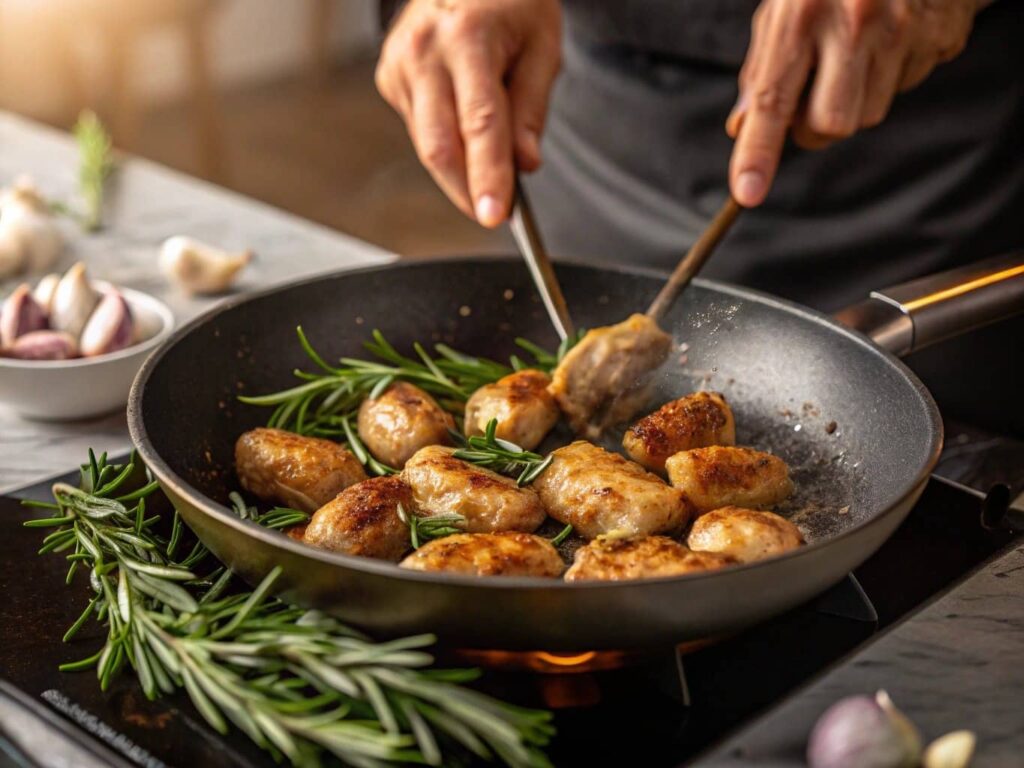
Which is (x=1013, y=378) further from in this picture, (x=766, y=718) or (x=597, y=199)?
(x=766, y=718)

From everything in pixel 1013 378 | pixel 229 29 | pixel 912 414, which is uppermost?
pixel 912 414

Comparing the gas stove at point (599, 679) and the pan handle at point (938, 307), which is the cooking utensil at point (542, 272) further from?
the gas stove at point (599, 679)

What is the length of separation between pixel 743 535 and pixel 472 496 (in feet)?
0.86

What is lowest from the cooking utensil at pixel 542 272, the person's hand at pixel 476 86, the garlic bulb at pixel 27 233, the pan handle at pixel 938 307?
the garlic bulb at pixel 27 233

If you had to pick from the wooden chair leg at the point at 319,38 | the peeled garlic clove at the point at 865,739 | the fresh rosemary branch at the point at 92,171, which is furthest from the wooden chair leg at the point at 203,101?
the peeled garlic clove at the point at 865,739

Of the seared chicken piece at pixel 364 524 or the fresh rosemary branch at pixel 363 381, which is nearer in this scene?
the seared chicken piece at pixel 364 524

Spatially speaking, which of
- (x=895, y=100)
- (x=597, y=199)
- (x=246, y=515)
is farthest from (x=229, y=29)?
(x=246, y=515)

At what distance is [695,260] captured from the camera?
143 cm

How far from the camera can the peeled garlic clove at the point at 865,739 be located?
0.86 meters

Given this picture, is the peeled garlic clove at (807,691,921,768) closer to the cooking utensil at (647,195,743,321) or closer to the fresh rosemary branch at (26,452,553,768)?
the fresh rosemary branch at (26,452,553,768)

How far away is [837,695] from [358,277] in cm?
84

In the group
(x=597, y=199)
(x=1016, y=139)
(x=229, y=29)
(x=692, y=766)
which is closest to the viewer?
(x=692, y=766)

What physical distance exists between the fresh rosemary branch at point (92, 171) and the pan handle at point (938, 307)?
1.54 m

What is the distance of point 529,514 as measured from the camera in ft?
3.85
